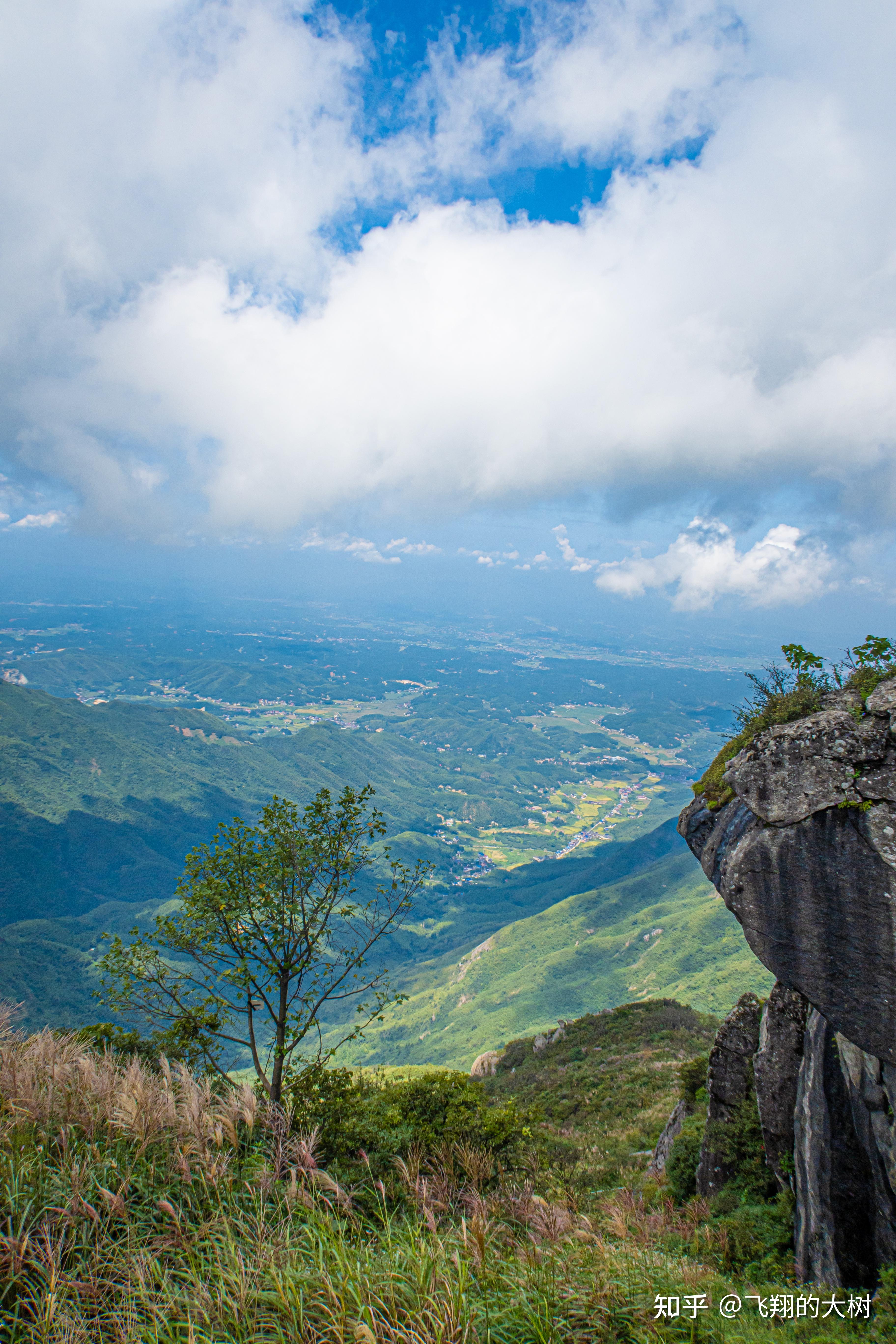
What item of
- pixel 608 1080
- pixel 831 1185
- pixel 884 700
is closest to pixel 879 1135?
pixel 831 1185

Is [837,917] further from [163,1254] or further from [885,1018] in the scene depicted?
[163,1254]

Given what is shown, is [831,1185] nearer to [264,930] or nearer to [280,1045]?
[280,1045]

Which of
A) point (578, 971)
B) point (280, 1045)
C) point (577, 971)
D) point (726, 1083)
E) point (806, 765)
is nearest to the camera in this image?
point (806, 765)

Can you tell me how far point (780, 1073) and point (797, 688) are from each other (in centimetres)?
970

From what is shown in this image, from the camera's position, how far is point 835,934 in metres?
10.6

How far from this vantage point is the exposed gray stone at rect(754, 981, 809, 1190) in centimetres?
1349

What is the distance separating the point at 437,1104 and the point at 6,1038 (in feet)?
33.3

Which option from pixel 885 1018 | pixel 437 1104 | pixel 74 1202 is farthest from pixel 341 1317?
pixel 437 1104

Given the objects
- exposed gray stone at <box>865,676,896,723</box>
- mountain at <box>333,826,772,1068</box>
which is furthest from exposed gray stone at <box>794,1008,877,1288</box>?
mountain at <box>333,826,772,1068</box>

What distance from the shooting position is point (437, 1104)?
46.9 ft

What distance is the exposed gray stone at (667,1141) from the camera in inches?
736

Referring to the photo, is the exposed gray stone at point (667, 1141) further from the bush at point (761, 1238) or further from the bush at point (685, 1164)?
the bush at point (761, 1238)

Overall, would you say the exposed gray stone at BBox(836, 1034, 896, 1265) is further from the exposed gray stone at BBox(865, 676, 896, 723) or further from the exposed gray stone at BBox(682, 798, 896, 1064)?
the exposed gray stone at BBox(865, 676, 896, 723)

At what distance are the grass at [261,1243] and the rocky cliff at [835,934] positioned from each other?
117 inches
